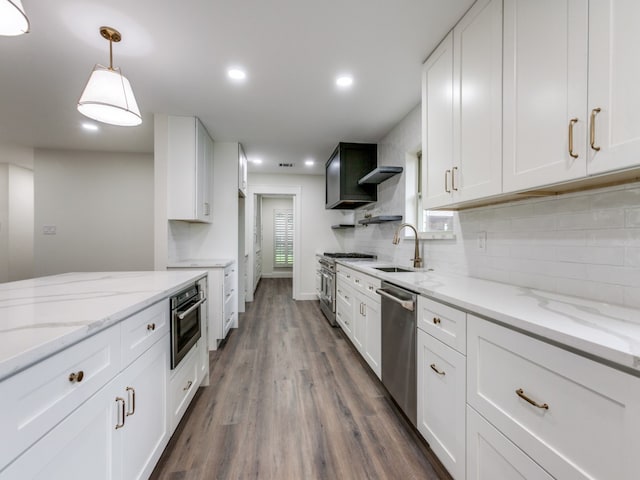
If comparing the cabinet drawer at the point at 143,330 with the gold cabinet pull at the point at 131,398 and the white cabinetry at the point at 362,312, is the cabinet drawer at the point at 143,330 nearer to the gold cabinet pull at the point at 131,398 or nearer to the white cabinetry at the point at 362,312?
the gold cabinet pull at the point at 131,398

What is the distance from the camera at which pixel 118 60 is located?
2.02 metres

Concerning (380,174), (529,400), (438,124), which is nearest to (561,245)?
(529,400)

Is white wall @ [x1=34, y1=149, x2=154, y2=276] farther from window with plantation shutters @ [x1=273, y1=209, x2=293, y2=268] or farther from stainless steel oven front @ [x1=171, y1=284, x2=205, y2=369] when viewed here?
window with plantation shutters @ [x1=273, y1=209, x2=293, y2=268]

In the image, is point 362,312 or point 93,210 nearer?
point 362,312

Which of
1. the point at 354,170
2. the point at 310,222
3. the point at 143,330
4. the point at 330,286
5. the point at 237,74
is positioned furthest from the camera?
the point at 310,222

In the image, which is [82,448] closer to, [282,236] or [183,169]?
[183,169]

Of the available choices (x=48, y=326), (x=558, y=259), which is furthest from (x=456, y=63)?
(x=48, y=326)

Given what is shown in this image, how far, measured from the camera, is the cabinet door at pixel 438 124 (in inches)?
70.2

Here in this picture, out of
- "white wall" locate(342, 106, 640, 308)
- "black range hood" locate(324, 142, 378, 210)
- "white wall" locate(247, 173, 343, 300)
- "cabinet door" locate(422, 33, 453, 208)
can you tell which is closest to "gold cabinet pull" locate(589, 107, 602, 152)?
"white wall" locate(342, 106, 640, 308)

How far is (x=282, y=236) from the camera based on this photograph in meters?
8.38

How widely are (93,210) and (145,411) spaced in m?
4.66

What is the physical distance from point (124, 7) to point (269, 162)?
10.6 feet

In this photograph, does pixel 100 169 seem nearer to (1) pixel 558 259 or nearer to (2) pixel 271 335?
(2) pixel 271 335

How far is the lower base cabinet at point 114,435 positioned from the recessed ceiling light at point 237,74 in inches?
78.4
